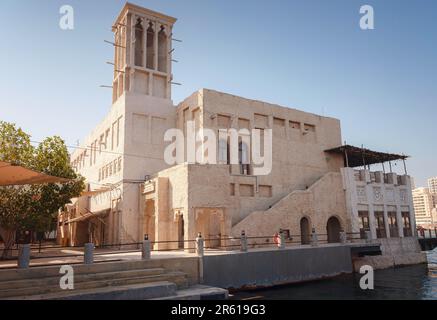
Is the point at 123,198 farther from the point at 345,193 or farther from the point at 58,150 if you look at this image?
the point at 345,193

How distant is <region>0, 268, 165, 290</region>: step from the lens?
12.7 metres

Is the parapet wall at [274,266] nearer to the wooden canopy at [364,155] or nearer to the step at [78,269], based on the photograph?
the step at [78,269]

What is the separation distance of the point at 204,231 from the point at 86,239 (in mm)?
19949

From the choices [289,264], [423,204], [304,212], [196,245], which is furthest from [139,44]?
[423,204]

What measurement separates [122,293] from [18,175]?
7.87 metres

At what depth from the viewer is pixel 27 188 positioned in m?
22.8

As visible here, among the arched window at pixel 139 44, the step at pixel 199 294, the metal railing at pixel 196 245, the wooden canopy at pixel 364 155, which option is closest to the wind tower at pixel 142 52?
the arched window at pixel 139 44

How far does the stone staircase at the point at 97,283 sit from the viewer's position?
41.0ft

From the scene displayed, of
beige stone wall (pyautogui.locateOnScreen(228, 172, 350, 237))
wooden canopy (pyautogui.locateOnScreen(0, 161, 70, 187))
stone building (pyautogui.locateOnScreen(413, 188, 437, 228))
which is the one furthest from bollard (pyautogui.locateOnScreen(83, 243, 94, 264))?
stone building (pyautogui.locateOnScreen(413, 188, 437, 228))

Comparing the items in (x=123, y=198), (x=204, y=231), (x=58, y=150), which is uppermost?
(x=58, y=150)

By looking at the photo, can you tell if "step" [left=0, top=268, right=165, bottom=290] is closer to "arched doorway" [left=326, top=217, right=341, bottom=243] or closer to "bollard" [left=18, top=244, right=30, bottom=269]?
"bollard" [left=18, top=244, right=30, bottom=269]

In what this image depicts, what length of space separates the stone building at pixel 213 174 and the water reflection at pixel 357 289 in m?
5.68

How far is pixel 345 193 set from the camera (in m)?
31.4
